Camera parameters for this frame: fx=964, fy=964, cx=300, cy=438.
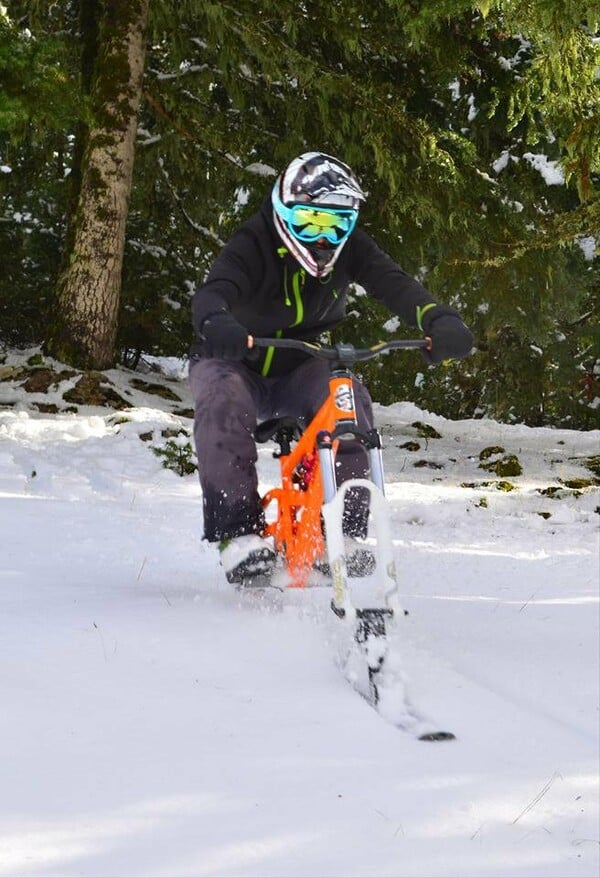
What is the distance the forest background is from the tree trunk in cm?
2

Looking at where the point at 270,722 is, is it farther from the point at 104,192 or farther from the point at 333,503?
the point at 104,192

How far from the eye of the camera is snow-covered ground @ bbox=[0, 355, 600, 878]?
2.31 metres

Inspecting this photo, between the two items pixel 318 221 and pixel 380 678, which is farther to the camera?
pixel 318 221

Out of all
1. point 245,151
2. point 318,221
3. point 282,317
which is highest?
point 245,151

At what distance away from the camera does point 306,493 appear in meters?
4.38

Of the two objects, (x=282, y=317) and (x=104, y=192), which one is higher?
(x=104, y=192)

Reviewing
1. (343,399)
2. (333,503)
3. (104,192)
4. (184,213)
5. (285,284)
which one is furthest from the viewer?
(184,213)

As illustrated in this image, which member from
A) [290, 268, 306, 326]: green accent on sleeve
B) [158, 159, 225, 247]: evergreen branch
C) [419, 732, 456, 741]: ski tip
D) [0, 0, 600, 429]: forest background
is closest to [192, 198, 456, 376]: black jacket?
[290, 268, 306, 326]: green accent on sleeve

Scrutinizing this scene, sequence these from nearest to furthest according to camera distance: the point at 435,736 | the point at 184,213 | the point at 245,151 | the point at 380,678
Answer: the point at 435,736 < the point at 380,678 < the point at 245,151 < the point at 184,213

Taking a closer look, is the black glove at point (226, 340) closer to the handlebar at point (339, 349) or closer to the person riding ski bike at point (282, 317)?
the handlebar at point (339, 349)

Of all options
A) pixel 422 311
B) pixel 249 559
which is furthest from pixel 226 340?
pixel 249 559

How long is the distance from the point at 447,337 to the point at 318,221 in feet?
2.66

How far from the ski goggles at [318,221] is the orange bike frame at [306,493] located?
2.27 feet

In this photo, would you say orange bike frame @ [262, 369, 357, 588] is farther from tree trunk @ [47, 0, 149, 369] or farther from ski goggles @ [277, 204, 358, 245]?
tree trunk @ [47, 0, 149, 369]
